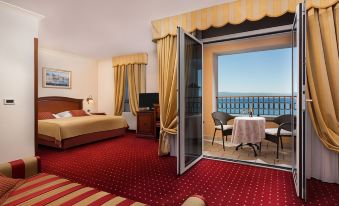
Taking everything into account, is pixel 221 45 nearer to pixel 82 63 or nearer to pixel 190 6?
pixel 190 6

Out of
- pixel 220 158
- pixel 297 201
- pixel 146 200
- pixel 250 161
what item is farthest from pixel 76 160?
pixel 297 201

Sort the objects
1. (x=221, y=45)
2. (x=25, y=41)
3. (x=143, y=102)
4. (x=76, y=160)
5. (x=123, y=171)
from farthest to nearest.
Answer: (x=143, y=102) < (x=221, y=45) < (x=76, y=160) < (x=25, y=41) < (x=123, y=171)

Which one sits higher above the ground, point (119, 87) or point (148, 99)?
point (119, 87)

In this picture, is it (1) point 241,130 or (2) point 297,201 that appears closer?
(2) point 297,201

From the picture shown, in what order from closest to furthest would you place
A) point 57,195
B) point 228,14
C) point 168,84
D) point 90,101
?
1. point 57,195
2. point 228,14
3. point 168,84
4. point 90,101

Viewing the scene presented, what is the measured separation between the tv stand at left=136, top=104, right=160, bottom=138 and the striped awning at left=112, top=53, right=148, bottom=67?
1.81m

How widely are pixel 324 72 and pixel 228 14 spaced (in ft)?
5.08

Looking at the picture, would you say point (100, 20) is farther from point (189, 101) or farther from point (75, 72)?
point (75, 72)

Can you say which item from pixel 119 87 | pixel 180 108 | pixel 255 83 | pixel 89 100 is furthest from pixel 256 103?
pixel 89 100

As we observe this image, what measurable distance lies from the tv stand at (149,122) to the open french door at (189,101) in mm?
2126

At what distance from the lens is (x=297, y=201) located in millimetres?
2061

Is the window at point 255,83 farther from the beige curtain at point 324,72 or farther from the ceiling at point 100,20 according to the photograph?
the beige curtain at point 324,72

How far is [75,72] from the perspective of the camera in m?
6.52

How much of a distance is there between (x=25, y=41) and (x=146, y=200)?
3275 mm
